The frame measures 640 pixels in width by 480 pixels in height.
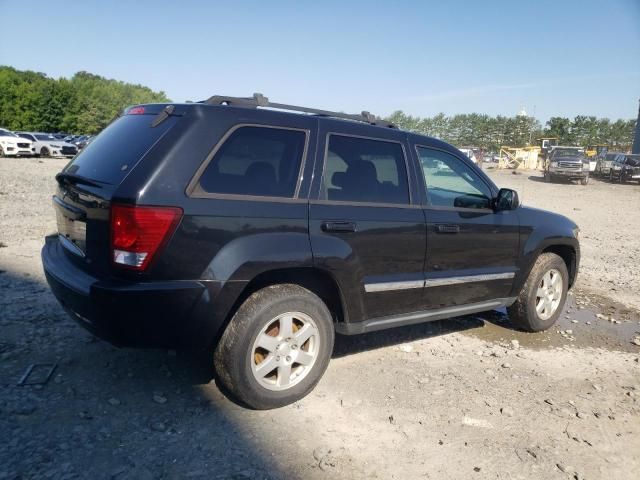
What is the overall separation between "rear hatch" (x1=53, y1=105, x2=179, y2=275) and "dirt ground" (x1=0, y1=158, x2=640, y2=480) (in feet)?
3.07

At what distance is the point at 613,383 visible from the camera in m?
3.88

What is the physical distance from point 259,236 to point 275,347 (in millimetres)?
745

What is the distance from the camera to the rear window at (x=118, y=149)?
282 cm

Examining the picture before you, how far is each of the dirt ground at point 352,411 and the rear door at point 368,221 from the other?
2.24ft

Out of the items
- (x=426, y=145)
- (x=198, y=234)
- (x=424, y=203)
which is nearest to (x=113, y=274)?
(x=198, y=234)

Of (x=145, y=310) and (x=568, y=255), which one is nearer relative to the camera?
(x=145, y=310)

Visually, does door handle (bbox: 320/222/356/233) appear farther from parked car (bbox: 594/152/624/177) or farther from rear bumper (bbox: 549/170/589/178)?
parked car (bbox: 594/152/624/177)

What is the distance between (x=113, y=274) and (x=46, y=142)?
34.0m

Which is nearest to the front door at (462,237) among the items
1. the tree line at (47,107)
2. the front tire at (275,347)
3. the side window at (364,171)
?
the side window at (364,171)

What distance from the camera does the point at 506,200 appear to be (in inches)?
166

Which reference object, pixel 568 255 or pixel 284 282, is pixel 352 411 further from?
pixel 568 255

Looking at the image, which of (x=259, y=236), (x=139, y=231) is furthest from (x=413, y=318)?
(x=139, y=231)

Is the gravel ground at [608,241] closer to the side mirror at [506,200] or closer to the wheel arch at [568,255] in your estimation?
the wheel arch at [568,255]

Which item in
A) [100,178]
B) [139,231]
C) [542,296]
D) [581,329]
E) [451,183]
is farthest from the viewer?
[581,329]
